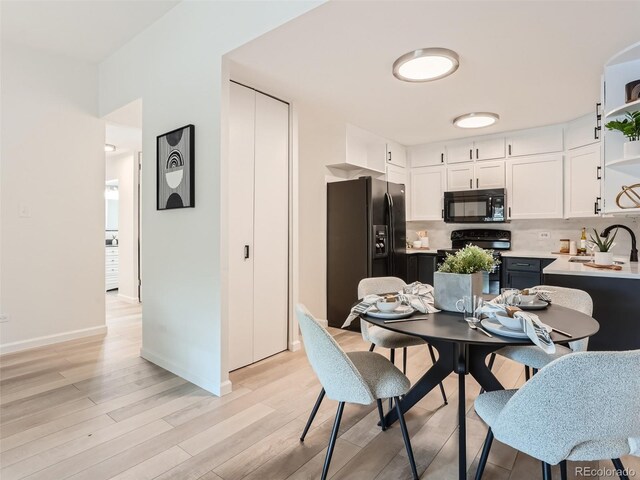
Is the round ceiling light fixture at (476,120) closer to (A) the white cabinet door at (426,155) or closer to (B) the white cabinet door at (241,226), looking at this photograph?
→ (A) the white cabinet door at (426,155)

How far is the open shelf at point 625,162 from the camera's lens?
237 cm

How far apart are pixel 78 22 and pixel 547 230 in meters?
5.19

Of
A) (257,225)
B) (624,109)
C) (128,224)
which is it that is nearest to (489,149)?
(624,109)

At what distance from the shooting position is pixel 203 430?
6.34 feet

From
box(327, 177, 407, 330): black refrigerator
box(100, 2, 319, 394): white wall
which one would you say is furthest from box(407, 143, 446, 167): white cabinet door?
box(100, 2, 319, 394): white wall

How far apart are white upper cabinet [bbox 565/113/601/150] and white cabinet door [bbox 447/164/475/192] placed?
1065mm

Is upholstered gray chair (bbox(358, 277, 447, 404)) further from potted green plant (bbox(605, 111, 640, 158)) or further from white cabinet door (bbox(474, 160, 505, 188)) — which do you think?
white cabinet door (bbox(474, 160, 505, 188))

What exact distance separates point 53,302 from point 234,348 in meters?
2.00

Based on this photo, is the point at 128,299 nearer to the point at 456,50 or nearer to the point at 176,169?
the point at 176,169

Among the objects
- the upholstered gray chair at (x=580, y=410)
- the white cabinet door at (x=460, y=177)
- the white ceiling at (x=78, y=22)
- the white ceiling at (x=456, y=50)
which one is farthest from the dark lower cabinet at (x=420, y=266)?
the white ceiling at (x=78, y=22)

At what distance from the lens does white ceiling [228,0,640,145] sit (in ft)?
6.38

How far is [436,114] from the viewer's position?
→ 366 centimetres

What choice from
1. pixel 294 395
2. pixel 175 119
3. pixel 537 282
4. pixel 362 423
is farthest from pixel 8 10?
pixel 537 282

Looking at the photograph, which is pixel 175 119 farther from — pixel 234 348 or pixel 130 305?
pixel 130 305
